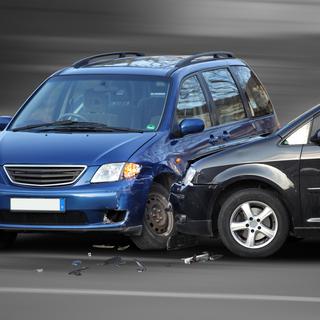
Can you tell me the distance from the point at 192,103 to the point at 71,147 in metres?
1.69

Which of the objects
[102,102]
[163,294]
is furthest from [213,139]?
[163,294]

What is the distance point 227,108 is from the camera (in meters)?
14.1

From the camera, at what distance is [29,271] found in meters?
11.0

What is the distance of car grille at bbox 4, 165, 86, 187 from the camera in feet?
39.2

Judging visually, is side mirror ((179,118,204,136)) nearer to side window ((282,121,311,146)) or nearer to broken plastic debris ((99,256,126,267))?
side window ((282,121,311,146))

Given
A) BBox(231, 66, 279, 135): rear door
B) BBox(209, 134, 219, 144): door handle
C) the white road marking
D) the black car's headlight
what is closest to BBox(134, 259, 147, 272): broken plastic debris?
the black car's headlight

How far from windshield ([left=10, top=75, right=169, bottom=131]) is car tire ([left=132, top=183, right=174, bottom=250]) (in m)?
0.69

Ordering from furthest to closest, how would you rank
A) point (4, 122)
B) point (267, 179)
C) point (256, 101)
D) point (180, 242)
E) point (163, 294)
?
point (256, 101)
point (4, 122)
point (180, 242)
point (267, 179)
point (163, 294)

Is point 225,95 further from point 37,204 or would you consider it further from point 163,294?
point 163,294

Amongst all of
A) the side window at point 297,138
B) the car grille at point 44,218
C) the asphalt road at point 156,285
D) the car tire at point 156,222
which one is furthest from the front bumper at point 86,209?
the side window at point 297,138
